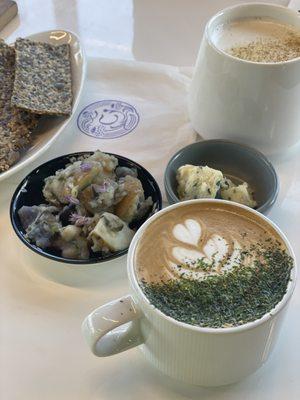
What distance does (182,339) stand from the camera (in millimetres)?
533

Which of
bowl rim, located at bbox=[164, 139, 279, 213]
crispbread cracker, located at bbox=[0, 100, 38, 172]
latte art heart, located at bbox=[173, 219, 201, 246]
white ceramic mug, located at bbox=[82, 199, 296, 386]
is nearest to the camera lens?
white ceramic mug, located at bbox=[82, 199, 296, 386]

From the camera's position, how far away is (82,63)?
1.05 m

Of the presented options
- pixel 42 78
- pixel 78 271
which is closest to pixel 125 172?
pixel 78 271

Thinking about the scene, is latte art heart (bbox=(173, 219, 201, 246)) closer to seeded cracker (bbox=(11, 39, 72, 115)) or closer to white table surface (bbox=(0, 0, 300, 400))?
white table surface (bbox=(0, 0, 300, 400))

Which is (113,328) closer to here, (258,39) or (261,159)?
(261,159)

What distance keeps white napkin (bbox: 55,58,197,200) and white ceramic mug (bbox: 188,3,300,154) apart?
8 cm

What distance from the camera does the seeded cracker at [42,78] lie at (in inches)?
36.7

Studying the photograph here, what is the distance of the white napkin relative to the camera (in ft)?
3.09

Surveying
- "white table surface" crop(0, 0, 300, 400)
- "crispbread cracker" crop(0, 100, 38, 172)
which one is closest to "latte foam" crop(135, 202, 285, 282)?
"white table surface" crop(0, 0, 300, 400)

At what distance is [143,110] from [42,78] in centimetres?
20

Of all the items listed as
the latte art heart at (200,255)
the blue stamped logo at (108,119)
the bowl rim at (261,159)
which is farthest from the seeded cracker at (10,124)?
the latte art heart at (200,255)

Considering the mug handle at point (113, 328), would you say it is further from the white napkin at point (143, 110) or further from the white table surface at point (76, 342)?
the white napkin at point (143, 110)

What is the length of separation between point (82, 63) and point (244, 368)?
709mm

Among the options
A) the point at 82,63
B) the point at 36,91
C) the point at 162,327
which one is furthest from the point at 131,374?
the point at 82,63
